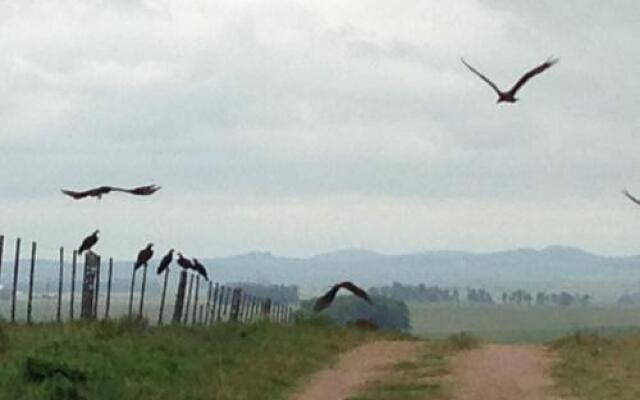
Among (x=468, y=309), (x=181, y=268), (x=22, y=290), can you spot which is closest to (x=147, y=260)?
(x=181, y=268)

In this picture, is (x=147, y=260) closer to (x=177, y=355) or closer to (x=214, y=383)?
(x=177, y=355)

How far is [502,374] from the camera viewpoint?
67.7ft

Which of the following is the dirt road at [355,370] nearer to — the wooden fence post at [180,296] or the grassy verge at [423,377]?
the grassy verge at [423,377]

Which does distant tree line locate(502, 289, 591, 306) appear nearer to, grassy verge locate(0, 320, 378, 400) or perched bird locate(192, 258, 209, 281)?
perched bird locate(192, 258, 209, 281)

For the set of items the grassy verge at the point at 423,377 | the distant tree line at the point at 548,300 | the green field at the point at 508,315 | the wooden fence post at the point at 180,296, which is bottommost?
the grassy verge at the point at 423,377

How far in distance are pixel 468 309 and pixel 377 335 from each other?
94944 mm

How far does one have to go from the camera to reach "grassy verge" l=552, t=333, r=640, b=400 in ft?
61.4

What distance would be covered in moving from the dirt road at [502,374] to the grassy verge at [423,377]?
0.67ft

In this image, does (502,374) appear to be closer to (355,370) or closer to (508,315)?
(355,370)

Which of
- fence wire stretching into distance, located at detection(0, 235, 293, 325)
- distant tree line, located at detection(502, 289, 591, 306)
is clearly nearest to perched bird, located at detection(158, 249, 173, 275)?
fence wire stretching into distance, located at detection(0, 235, 293, 325)

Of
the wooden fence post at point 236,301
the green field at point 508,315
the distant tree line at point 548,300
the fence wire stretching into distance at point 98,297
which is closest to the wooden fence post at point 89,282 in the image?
the fence wire stretching into distance at point 98,297

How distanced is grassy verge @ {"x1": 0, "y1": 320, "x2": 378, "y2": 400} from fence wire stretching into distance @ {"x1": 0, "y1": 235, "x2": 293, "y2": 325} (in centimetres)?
228

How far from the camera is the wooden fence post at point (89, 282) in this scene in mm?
27516

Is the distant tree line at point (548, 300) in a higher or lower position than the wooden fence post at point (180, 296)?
higher
